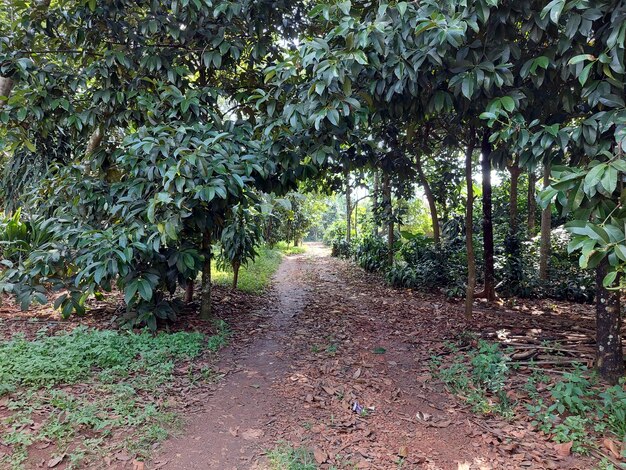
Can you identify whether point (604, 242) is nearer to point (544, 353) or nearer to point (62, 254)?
point (544, 353)

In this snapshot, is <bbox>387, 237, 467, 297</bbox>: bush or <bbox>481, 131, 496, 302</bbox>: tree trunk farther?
<bbox>387, 237, 467, 297</bbox>: bush

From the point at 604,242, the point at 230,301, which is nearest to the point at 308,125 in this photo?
the point at 604,242

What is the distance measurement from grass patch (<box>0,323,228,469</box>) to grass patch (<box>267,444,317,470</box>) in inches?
32.5

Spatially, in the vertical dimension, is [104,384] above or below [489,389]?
above

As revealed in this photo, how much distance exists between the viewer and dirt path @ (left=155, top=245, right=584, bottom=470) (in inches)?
100

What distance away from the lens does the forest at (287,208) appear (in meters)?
2.59

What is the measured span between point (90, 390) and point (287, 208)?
2.76 m

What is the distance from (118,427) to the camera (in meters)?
2.69

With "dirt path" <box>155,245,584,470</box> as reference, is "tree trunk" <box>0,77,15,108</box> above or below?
above

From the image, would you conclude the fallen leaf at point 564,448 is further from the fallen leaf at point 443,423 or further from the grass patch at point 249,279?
the grass patch at point 249,279

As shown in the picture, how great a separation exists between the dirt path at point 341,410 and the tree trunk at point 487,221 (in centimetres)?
162

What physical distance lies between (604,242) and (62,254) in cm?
516

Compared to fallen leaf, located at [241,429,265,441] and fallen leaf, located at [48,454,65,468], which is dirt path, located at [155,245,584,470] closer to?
fallen leaf, located at [241,429,265,441]

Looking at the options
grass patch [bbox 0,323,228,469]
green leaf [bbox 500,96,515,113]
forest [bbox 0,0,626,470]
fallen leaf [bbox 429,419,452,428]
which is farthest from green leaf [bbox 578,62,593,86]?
grass patch [bbox 0,323,228,469]
